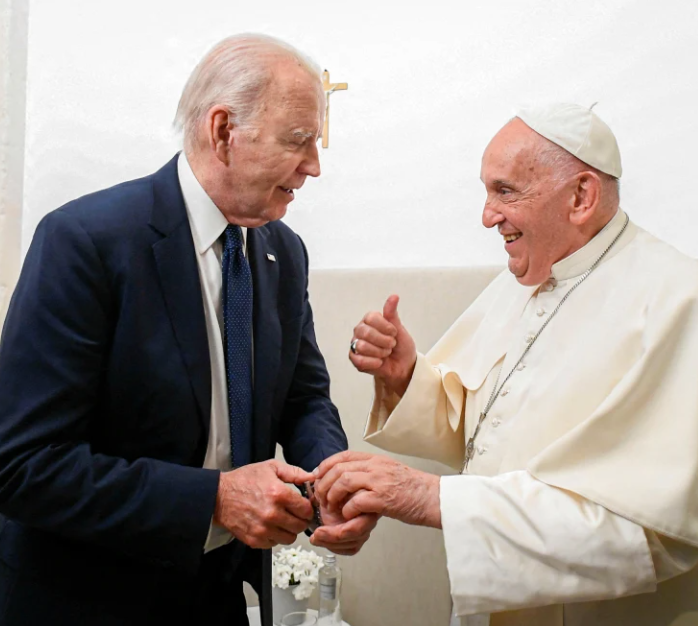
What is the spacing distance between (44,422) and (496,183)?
1.48 metres

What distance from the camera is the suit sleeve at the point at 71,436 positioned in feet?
5.32

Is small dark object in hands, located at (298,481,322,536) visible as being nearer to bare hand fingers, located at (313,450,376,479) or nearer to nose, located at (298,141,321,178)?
bare hand fingers, located at (313,450,376,479)

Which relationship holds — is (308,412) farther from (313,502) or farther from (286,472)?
(286,472)

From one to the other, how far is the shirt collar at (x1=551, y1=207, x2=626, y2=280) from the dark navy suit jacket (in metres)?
1.10

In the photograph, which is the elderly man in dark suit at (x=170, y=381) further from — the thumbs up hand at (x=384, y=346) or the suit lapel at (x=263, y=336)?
the thumbs up hand at (x=384, y=346)

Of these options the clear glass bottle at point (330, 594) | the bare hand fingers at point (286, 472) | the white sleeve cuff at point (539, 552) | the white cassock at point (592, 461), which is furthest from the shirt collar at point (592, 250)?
the clear glass bottle at point (330, 594)

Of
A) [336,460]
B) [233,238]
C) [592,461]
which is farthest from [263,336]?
[592,461]

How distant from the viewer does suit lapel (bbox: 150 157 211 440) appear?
1806 millimetres

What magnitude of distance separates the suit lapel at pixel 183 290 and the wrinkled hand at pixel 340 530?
15.7 inches

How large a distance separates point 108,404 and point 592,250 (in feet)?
4.95

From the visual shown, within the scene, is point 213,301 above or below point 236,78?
below

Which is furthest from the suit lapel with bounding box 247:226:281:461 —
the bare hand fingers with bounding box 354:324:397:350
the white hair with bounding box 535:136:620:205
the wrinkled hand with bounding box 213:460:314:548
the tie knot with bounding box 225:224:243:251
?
the white hair with bounding box 535:136:620:205

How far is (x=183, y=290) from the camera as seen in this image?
1829mm

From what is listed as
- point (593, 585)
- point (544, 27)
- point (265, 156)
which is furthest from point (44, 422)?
point (544, 27)
